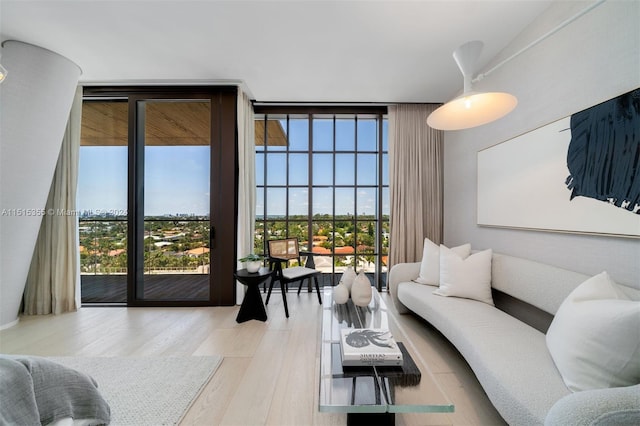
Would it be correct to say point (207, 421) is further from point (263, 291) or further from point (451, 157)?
point (451, 157)

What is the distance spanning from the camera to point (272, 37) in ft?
7.32

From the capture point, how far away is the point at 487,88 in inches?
103

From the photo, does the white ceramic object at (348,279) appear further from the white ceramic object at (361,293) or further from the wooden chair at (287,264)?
the wooden chair at (287,264)

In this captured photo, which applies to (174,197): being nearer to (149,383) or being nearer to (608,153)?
(149,383)

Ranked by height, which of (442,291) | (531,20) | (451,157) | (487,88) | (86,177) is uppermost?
(531,20)

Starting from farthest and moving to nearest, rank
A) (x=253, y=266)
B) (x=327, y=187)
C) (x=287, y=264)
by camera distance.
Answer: (x=327, y=187), (x=287, y=264), (x=253, y=266)

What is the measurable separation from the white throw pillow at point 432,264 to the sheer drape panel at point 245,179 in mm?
2192

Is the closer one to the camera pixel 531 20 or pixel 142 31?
pixel 531 20

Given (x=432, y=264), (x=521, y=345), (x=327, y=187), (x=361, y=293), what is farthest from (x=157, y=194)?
(x=521, y=345)

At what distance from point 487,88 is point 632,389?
107 inches

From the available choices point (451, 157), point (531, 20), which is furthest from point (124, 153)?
point (531, 20)

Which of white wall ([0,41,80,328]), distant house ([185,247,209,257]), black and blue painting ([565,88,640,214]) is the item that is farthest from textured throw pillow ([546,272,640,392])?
white wall ([0,41,80,328])

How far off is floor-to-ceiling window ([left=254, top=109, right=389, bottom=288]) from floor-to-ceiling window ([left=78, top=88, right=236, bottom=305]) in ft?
2.32

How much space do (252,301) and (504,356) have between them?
224 centimetres
